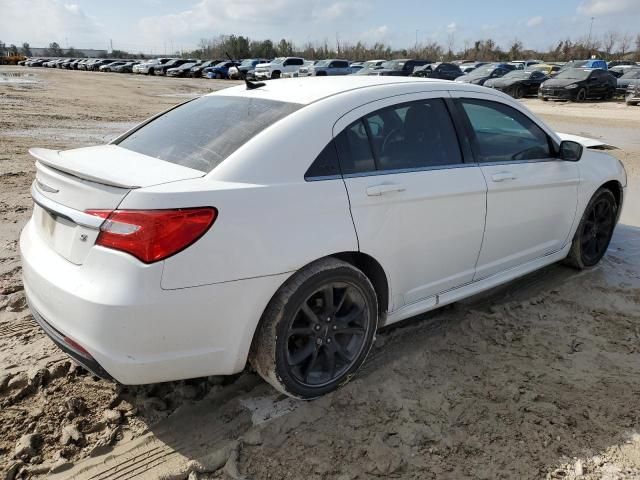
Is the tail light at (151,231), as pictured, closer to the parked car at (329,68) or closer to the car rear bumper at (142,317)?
the car rear bumper at (142,317)

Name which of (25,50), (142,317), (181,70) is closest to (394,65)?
(181,70)

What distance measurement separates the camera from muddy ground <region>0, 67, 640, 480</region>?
2605mm

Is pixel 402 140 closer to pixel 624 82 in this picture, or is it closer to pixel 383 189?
pixel 383 189

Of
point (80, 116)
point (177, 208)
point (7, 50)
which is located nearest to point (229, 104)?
point (177, 208)

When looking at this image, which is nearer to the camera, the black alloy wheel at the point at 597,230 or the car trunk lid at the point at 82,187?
the car trunk lid at the point at 82,187

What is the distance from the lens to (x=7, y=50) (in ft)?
321

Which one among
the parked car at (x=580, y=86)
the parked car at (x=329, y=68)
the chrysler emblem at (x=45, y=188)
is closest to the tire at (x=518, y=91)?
the parked car at (x=580, y=86)

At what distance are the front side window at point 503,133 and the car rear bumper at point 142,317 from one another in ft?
6.17

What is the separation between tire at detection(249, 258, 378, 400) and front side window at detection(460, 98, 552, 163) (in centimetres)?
140

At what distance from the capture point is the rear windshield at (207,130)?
2855mm

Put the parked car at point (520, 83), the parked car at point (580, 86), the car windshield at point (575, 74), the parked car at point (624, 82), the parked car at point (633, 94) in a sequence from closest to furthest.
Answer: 1. the parked car at point (633, 94)
2. the parked car at point (580, 86)
3. the car windshield at point (575, 74)
4. the parked car at point (624, 82)
5. the parked car at point (520, 83)

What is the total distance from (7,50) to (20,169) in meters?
108

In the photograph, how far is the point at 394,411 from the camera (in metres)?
2.96

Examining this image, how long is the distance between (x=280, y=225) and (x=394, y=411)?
1.22 meters
